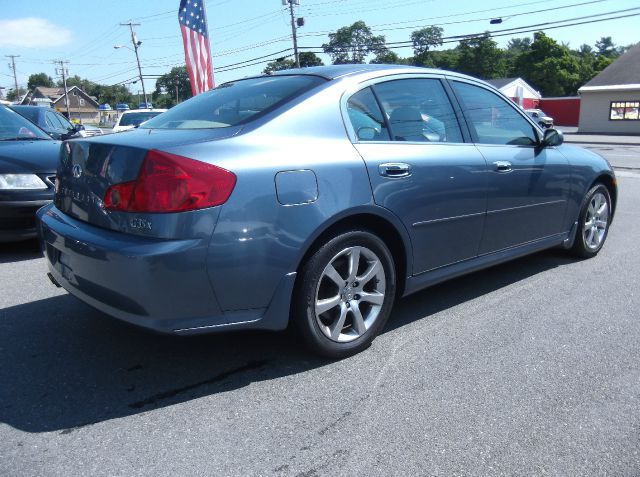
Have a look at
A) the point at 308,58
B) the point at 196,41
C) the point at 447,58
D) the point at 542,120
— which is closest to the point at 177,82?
the point at 447,58

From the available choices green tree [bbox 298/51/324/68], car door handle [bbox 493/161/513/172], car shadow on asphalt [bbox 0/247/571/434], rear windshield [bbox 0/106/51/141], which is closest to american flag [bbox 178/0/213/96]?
rear windshield [bbox 0/106/51/141]

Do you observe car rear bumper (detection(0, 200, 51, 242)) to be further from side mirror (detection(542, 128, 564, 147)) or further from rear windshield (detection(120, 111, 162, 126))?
rear windshield (detection(120, 111, 162, 126))

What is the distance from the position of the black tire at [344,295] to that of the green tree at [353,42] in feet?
141

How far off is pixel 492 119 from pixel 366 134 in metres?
1.39

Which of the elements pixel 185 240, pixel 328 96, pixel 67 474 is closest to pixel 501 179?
pixel 328 96

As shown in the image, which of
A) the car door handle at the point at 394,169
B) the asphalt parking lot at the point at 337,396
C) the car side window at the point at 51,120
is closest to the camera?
the asphalt parking lot at the point at 337,396

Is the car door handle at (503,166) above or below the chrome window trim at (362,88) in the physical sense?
below

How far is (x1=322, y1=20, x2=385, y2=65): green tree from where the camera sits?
149 ft

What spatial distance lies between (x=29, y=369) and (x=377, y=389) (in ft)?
6.04

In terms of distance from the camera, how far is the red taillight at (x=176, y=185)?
2.50m

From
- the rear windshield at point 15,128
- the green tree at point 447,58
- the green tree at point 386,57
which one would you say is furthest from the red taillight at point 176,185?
the green tree at point 447,58

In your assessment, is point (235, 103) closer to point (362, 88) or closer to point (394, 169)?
point (362, 88)

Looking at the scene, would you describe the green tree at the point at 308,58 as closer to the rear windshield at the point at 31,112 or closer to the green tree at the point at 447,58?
the green tree at the point at 447,58

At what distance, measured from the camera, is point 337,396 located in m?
2.74
